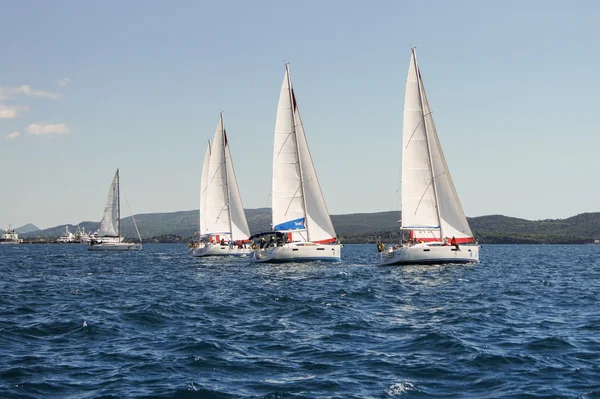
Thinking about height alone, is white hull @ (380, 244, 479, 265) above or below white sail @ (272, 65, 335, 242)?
below

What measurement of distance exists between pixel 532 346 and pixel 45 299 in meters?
22.5

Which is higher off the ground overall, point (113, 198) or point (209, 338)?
point (113, 198)

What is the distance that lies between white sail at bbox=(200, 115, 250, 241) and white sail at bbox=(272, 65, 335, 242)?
24.7 metres

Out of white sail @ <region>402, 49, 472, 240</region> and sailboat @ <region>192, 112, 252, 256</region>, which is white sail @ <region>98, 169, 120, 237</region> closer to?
sailboat @ <region>192, 112, 252, 256</region>

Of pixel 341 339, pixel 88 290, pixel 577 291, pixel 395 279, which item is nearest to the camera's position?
pixel 341 339

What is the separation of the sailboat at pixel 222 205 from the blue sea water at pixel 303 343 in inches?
1814

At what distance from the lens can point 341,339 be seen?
19578 mm

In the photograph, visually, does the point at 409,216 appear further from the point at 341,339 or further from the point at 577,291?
the point at 341,339

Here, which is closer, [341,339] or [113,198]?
[341,339]

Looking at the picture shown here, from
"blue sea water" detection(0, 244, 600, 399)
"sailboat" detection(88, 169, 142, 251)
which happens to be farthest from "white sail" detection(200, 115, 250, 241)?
"sailboat" detection(88, 169, 142, 251)

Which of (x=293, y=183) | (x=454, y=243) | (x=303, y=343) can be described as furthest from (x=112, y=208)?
(x=303, y=343)

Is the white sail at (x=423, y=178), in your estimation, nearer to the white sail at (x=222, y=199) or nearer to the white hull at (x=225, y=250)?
the white hull at (x=225, y=250)

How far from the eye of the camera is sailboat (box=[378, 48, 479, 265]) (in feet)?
170

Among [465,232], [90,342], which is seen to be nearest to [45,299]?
[90,342]
